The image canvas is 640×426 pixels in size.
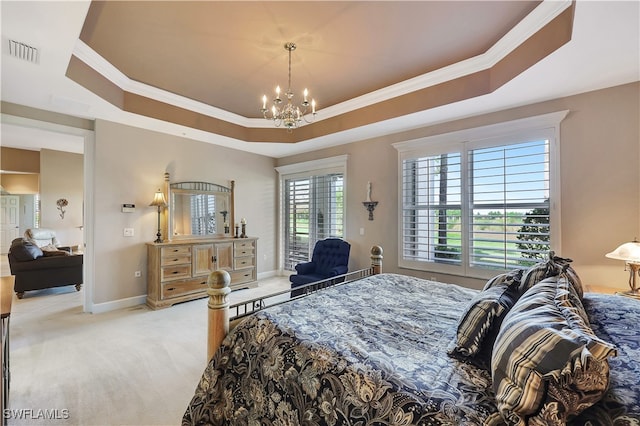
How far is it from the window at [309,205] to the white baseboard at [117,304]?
280 cm

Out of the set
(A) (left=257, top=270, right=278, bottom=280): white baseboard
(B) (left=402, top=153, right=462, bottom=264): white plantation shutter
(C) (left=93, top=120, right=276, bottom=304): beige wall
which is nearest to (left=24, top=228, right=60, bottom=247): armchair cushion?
(C) (left=93, top=120, right=276, bottom=304): beige wall

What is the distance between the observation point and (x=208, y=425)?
1479 mm

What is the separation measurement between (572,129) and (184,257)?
17.4 feet

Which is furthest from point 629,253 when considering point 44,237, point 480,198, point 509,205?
point 44,237

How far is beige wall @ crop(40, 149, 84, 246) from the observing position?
22.2ft

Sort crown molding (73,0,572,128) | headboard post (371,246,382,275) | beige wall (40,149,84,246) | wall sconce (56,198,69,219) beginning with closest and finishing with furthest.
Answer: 1. crown molding (73,0,572,128)
2. headboard post (371,246,382,275)
3. beige wall (40,149,84,246)
4. wall sconce (56,198,69,219)

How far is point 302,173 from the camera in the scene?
5852 mm

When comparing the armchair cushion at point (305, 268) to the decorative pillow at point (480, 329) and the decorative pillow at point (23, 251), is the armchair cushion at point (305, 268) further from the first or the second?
the decorative pillow at point (23, 251)

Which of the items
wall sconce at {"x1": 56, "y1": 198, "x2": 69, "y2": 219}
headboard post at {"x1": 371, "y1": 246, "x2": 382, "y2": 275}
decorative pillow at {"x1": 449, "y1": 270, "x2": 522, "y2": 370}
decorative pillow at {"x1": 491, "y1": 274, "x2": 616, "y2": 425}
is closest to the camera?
decorative pillow at {"x1": 491, "y1": 274, "x2": 616, "y2": 425}

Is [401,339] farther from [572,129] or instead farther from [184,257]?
[184,257]

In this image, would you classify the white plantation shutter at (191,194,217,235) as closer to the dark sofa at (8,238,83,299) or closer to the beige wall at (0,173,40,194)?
the dark sofa at (8,238,83,299)

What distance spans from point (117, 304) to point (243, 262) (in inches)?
76.7

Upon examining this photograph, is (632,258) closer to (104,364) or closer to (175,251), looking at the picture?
Result: (104,364)

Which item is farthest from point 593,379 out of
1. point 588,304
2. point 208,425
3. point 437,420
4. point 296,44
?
point 296,44
